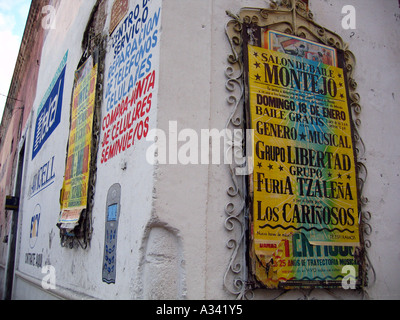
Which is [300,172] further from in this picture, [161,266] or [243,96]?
[161,266]

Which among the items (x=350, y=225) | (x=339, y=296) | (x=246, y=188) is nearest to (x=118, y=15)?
(x=246, y=188)

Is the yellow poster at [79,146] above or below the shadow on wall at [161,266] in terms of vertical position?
above

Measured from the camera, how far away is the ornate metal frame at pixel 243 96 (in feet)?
8.85

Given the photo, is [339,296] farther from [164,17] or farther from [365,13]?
[365,13]

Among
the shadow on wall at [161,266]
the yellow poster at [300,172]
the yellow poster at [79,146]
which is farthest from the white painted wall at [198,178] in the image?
the yellow poster at [79,146]

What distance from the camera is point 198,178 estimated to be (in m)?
2.73

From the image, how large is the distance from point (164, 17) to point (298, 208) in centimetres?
172

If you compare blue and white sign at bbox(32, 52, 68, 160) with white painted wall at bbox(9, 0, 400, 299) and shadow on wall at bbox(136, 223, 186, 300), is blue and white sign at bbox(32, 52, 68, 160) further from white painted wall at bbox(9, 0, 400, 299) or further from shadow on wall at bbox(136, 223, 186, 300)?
shadow on wall at bbox(136, 223, 186, 300)

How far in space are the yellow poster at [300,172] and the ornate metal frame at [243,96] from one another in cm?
9

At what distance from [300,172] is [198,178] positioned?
82 cm

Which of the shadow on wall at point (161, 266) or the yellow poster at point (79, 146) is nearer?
the shadow on wall at point (161, 266)

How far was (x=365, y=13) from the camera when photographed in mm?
3885

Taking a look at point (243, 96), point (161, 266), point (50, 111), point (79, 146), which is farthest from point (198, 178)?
point (50, 111)

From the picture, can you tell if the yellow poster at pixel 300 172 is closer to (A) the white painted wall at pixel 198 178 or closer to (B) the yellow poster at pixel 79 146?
(A) the white painted wall at pixel 198 178
